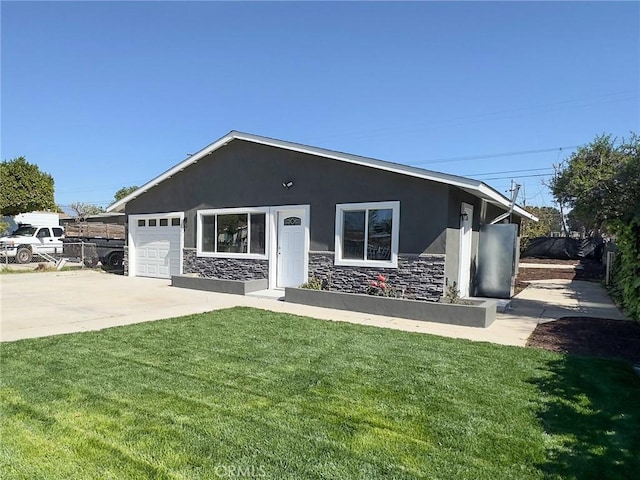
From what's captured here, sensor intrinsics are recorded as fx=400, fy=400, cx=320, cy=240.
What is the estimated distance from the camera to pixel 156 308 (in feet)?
28.2

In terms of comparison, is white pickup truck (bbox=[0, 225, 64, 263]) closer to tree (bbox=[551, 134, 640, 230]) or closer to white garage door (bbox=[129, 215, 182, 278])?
white garage door (bbox=[129, 215, 182, 278])

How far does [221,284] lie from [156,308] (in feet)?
9.58

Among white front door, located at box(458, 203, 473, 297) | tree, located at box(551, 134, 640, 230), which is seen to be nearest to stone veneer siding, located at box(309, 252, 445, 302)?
white front door, located at box(458, 203, 473, 297)

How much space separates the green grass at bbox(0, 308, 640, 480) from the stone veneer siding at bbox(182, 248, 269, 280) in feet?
19.9

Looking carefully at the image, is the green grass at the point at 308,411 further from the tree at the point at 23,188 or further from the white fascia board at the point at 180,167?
the tree at the point at 23,188

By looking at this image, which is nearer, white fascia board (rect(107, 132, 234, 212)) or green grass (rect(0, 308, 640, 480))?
green grass (rect(0, 308, 640, 480))

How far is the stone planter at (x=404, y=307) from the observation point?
295 inches

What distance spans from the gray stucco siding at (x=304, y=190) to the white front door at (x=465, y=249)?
142 cm

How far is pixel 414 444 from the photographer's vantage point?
296cm

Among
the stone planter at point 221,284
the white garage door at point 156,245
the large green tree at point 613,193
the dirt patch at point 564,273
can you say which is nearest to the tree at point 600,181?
the large green tree at point 613,193

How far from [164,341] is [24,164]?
2439cm

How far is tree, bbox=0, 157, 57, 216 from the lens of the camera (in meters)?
23.1

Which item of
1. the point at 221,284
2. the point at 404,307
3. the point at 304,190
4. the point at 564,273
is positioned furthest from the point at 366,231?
the point at 564,273

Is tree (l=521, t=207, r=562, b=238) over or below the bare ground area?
over
